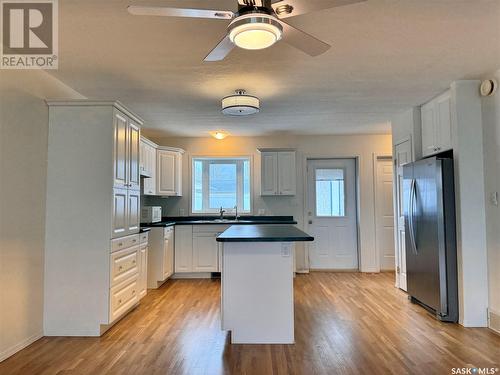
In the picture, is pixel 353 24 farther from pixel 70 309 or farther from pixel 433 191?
pixel 70 309

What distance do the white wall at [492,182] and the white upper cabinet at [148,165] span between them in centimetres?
410

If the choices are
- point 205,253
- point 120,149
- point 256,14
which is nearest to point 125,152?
point 120,149

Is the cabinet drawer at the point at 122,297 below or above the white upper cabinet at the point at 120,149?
below

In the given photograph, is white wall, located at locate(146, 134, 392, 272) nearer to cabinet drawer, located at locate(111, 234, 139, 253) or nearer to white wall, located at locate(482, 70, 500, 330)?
cabinet drawer, located at locate(111, 234, 139, 253)

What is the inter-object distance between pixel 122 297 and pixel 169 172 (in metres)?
2.53

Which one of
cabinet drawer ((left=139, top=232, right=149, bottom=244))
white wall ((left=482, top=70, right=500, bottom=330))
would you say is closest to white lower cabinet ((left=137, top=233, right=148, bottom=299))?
cabinet drawer ((left=139, top=232, right=149, bottom=244))

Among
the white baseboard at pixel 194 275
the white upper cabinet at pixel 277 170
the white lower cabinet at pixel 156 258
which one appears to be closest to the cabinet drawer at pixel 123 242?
the white lower cabinet at pixel 156 258

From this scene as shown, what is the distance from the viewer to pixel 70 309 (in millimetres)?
2896

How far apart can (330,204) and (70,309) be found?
4325 mm

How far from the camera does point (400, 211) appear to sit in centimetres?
432

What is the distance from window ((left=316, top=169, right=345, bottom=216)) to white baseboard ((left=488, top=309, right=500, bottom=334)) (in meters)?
2.86

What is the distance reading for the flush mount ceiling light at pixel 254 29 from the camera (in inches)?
60.4

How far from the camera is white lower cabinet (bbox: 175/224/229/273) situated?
16.5 feet

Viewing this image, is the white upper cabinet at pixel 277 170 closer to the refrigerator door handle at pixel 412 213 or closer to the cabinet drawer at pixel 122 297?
the refrigerator door handle at pixel 412 213
